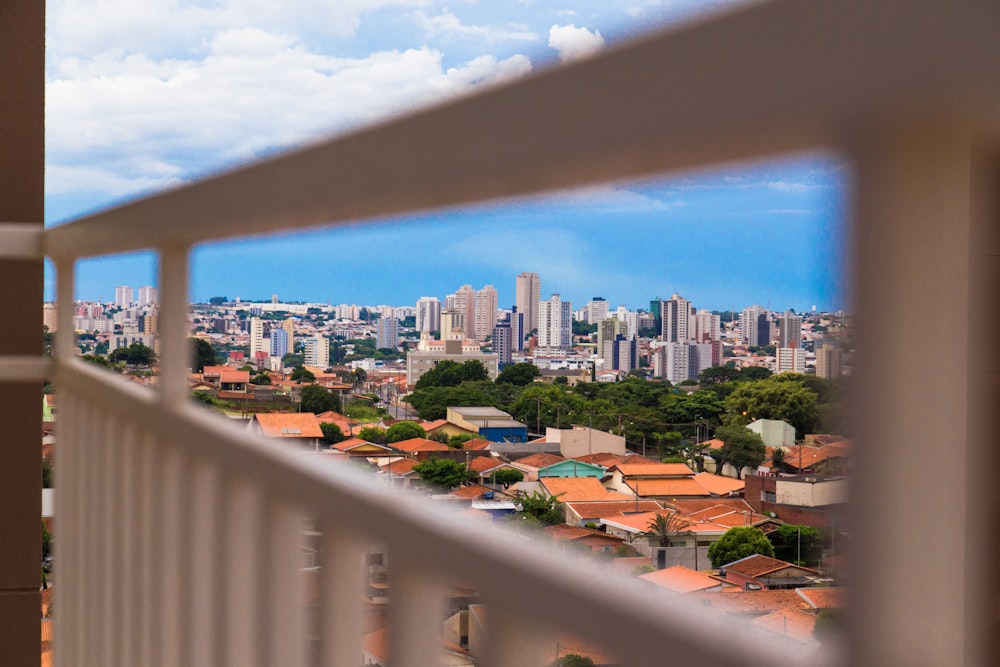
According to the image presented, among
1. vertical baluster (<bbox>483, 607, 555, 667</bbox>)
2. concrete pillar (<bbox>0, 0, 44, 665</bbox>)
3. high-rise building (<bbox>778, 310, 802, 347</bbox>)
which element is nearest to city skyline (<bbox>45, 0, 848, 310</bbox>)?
high-rise building (<bbox>778, 310, 802, 347</bbox>)

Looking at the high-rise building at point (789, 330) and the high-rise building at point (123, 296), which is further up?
the high-rise building at point (123, 296)

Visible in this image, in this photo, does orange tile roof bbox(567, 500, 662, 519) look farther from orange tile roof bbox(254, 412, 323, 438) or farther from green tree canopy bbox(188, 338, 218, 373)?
green tree canopy bbox(188, 338, 218, 373)

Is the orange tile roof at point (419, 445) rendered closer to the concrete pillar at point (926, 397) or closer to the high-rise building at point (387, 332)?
the high-rise building at point (387, 332)

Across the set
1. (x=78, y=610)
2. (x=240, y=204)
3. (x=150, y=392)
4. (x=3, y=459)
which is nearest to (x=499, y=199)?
(x=240, y=204)

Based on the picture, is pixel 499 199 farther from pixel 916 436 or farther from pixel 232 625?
pixel 232 625

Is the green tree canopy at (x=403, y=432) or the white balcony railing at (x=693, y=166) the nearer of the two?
the white balcony railing at (x=693, y=166)

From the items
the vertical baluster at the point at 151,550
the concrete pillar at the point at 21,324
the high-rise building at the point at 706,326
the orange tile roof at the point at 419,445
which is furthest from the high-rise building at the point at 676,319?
the concrete pillar at the point at 21,324
